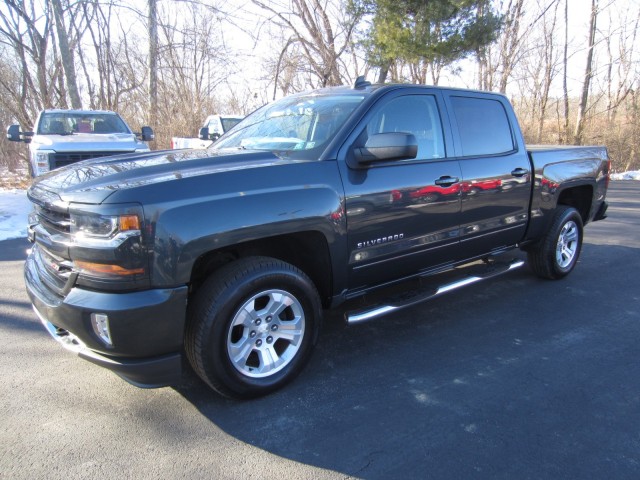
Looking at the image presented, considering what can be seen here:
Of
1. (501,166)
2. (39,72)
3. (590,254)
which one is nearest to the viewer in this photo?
(501,166)

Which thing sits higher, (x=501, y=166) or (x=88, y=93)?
(x=88, y=93)

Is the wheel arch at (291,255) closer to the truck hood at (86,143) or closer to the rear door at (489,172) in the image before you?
the rear door at (489,172)

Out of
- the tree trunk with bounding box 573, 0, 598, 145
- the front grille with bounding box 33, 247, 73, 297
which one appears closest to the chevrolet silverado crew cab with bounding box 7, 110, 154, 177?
the front grille with bounding box 33, 247, 73, 297

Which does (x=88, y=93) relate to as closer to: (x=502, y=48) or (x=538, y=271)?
(x=502, y=48)

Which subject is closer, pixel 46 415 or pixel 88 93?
pixel 46 415

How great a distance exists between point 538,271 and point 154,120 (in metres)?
17.7

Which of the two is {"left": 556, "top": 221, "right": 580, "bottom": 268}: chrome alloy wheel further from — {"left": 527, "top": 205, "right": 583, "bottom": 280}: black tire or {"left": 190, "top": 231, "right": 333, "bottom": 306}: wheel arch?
{"left": 190, "top": 231, "right": 333, "bottom": 306}: wheel arch

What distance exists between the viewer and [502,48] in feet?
63.6

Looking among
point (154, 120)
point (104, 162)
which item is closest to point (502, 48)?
point (154, 120)

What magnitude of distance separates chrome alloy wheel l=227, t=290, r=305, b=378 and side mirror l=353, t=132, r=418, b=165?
1043mm

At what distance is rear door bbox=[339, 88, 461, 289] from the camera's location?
120 inches

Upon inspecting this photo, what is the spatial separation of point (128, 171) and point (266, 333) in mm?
1294

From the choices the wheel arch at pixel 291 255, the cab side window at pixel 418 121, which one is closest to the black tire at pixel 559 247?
the cab side window at pixel 418 121

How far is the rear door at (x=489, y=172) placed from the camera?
12.5 feet
